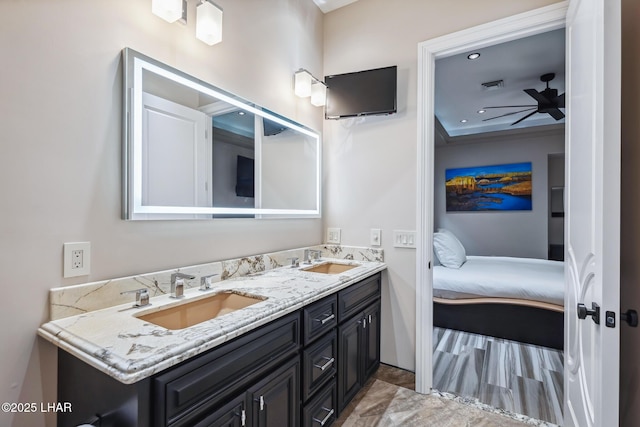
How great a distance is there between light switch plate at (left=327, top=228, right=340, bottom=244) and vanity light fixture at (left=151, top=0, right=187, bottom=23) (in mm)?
1670

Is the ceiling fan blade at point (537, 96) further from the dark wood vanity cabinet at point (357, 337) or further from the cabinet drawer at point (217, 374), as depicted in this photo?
the cabinet drawer at point (217, 374)

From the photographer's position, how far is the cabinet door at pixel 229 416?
926mm

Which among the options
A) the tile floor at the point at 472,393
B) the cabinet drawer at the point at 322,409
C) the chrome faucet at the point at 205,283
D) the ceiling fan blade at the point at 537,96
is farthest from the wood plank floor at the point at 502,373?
the ceiling fan blade at the point at 537,96

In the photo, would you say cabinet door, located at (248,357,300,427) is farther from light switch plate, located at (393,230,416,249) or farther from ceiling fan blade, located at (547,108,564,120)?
ceiling fan blade, located at (547,108,564,120)

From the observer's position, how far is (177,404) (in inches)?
33.0

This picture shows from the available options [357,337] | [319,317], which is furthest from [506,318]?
[319,317]

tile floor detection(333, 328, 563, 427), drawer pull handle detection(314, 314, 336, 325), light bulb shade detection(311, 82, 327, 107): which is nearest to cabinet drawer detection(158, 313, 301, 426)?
drawer pull handle detection(314, 314, 336, 325)

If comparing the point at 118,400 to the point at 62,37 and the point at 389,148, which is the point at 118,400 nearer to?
the point at 62,37

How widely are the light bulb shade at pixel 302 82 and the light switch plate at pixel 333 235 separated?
105cm

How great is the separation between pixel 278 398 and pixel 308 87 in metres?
1.90

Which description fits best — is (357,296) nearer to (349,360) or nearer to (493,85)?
(349,360)

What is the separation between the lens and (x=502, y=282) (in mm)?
2791

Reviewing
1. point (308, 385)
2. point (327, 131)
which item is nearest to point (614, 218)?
point (308, 385)

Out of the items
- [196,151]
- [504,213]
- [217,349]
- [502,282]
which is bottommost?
[502,282]
